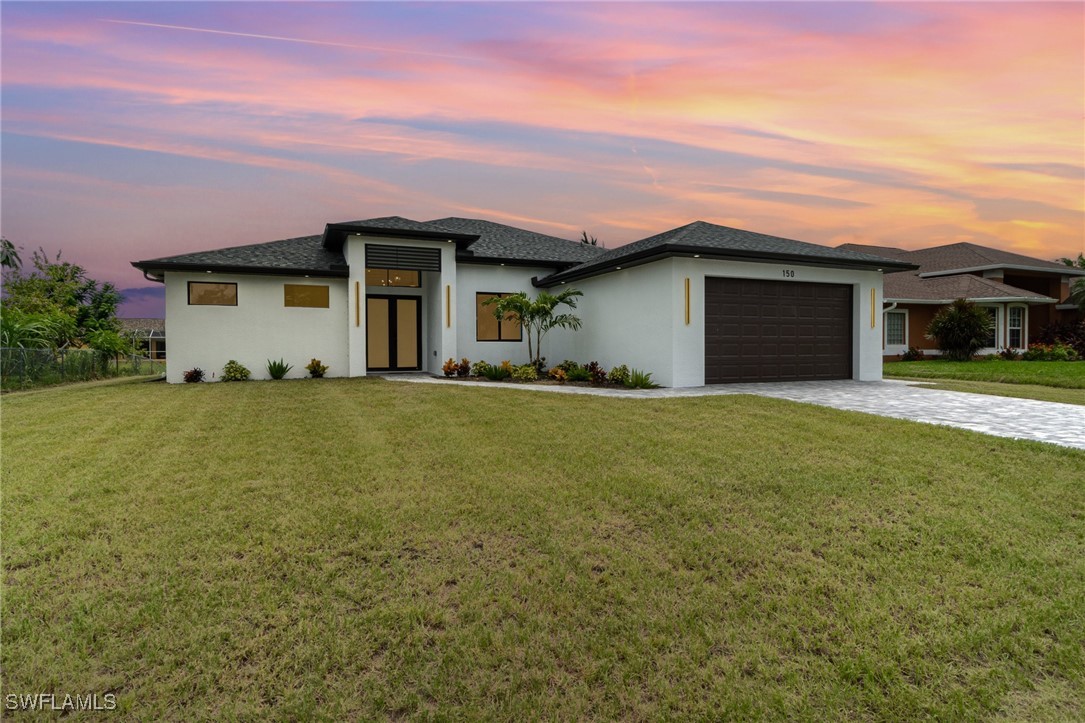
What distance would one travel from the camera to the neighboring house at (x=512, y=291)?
12.5 metres

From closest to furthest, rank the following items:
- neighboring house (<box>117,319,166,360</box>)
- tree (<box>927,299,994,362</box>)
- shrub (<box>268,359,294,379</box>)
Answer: shrub (<box>268,359,294,379</box>), tree (<box>927,299,994,362</box>), neighboring house (<box>117,319,166,360</box>)

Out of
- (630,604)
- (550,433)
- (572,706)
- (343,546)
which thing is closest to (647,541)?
(630,604)

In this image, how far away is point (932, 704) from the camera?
2471 mm

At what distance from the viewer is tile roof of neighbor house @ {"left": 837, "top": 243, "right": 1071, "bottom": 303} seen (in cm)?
2397

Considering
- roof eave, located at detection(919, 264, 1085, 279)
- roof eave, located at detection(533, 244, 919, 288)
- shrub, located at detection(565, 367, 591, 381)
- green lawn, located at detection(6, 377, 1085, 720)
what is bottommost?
green lawn, located at detection(6, 377, 1085, 720)

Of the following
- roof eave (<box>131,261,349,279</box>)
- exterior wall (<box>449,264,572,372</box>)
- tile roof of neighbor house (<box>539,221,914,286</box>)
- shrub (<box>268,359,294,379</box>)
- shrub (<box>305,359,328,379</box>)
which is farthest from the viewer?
exterior wall (<box>449,264,572,372</box>)

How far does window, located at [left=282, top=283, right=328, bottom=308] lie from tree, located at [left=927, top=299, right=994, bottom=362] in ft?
78.1

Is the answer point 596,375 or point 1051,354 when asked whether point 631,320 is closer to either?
point 596,375

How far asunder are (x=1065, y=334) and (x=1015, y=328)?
6.55 feet

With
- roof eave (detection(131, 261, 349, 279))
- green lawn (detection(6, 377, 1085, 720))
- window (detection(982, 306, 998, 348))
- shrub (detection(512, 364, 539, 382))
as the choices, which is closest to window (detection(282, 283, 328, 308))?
roof eave (detection(131, 261, 349, 279))

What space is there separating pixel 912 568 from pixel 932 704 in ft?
4.35

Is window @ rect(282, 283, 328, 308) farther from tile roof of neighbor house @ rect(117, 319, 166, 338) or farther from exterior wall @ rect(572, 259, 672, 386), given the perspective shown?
tile roof of neighbor house @ rect(117, 319, 166, 338)

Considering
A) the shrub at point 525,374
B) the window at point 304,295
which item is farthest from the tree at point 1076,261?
the window at point 304,295

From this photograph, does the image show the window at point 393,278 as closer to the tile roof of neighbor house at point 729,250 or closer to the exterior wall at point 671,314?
the tile roof of neighbor house at point 729,250
